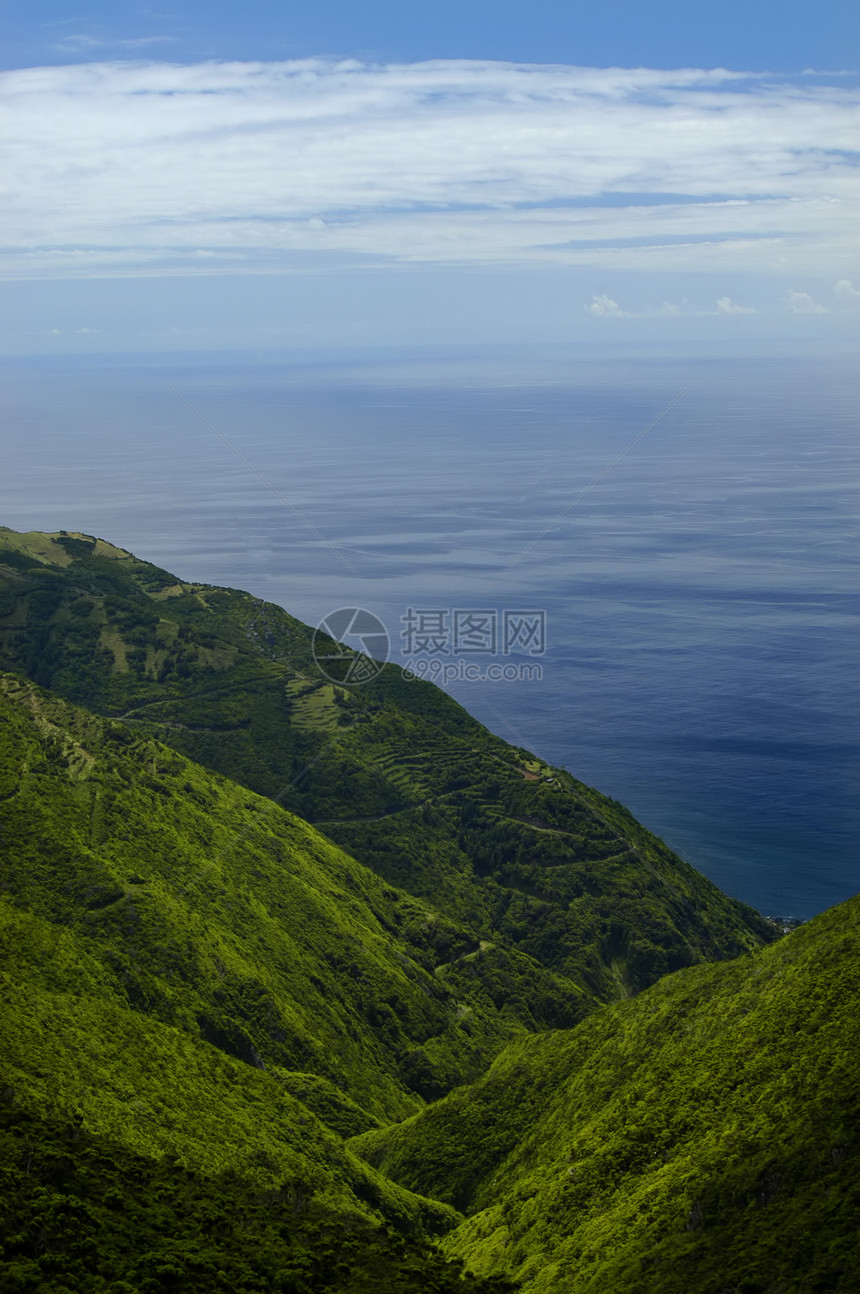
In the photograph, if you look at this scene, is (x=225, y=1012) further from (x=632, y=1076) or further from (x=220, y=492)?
(x=220, y=492)

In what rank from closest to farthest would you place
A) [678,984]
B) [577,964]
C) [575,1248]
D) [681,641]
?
1. [575,1248]
2. [678,984]
3. [577,964]
4. [681,641]

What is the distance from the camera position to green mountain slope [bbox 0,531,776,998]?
55312mm

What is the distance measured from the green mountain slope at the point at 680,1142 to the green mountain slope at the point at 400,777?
14924mm

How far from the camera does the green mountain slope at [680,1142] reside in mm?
19297

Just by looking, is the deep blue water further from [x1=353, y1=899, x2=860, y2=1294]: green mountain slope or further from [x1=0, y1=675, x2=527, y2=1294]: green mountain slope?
[x1=353, y1=899, x2=860, y2=1294]: green mountain slope

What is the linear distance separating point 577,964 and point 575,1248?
104ft

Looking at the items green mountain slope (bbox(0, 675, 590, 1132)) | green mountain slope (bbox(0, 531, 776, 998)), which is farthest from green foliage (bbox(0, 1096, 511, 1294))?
green mountain slope (bbox(0, 531, 776, 998))

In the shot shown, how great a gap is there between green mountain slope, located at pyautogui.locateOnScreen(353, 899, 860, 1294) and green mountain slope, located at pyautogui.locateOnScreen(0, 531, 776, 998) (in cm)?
1492

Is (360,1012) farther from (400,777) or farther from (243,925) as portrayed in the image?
(400,777)

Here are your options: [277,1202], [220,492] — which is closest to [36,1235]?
[277,1202]

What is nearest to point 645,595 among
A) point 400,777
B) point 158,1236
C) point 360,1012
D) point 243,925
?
point 400,777

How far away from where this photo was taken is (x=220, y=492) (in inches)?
7746

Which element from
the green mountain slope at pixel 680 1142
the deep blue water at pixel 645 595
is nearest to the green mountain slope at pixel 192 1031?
the green mountain slope at pixel 680 1142

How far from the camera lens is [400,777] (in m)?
63.8
